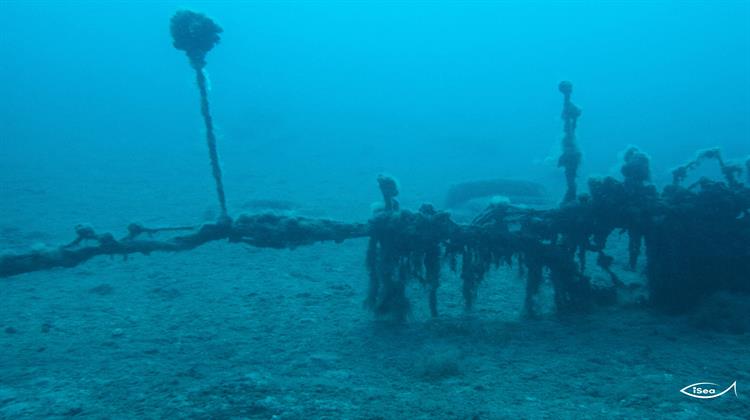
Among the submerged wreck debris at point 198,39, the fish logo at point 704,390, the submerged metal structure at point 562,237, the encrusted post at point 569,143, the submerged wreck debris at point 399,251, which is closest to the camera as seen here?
the fish logo at point 704,390

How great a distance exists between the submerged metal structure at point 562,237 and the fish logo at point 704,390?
1.90m

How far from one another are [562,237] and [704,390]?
7.71 ft

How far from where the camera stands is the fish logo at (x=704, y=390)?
146 inches

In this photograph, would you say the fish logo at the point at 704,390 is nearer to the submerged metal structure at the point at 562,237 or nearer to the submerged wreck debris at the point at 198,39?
the submerged metal structure at the point at 562,237

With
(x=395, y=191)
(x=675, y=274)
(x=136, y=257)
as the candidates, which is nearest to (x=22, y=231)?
(x=136, y=257)

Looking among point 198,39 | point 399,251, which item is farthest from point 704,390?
point 198,39

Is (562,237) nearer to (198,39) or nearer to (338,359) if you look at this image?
(338,359)

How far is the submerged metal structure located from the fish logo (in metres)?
1.90

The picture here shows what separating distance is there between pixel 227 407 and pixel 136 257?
7682 millimetres

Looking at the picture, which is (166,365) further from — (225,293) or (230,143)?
(230,143)

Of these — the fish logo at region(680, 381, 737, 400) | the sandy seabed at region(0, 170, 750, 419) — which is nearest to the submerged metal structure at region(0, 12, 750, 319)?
the sandy seabed at region(0, 170, 750, 419)

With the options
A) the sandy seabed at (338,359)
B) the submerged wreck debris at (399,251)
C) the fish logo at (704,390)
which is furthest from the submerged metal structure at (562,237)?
the fish logo at (704,390)

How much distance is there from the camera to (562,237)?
5824mm

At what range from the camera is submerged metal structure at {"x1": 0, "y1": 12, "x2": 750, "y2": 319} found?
5270 mm
